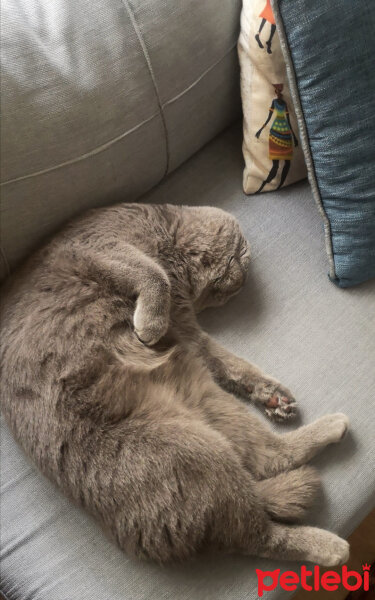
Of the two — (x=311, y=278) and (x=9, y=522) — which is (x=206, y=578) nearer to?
(x=9, y=522)

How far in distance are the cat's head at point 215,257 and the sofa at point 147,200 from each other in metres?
0.05

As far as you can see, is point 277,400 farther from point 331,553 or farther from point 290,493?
point 331,553

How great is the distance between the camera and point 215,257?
4.81 feet

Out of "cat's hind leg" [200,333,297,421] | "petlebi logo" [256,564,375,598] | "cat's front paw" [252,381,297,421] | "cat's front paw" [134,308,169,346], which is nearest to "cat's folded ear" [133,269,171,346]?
"cat's front paw" [134,308,169,346]

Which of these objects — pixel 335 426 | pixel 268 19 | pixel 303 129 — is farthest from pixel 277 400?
pixel 268 19

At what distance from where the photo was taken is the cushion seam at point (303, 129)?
4.04 ft

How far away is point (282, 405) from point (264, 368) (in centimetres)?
11

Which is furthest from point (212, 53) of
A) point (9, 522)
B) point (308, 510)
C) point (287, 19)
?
point (9, 522)

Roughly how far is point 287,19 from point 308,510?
1.05m

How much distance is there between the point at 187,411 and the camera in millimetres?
1243

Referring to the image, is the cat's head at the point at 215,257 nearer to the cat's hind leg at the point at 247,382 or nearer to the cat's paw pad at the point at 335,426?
the cat's hind leg at the point at 247,382

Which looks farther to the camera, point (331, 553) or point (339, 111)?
point (339, 111)

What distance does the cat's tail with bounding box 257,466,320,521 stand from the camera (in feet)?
3.83

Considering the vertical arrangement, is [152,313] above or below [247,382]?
above
